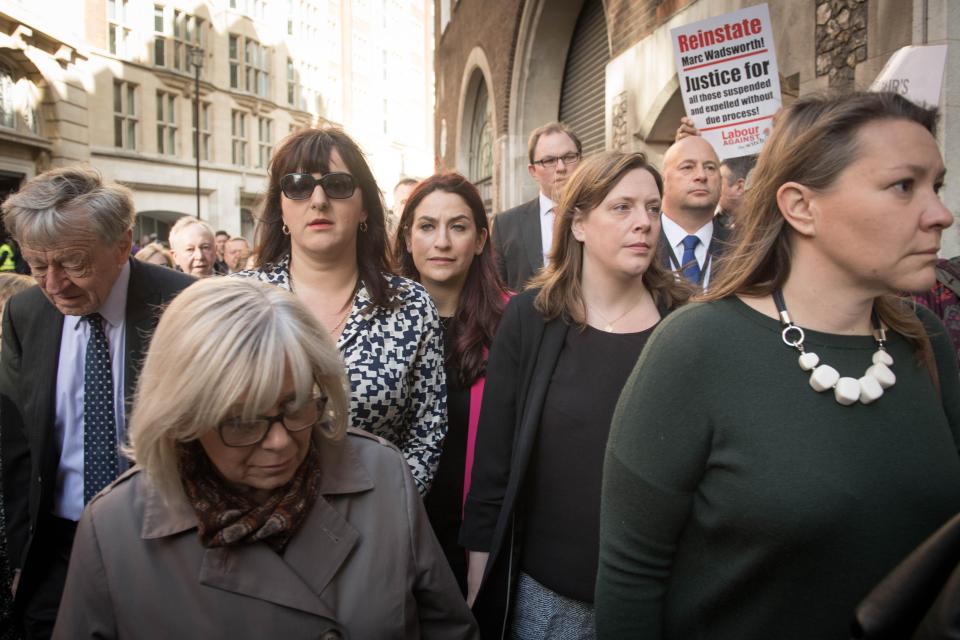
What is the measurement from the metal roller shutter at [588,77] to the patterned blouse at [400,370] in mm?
8235

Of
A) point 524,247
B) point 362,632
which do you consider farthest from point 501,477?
point 524,247

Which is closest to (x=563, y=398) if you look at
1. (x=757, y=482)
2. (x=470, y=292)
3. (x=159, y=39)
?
(x=757, y=482)

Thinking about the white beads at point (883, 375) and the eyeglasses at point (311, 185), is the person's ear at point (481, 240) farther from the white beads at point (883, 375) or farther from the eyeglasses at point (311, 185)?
the white beads at point (883, 375)

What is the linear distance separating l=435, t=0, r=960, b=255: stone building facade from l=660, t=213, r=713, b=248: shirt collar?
119 centimetres

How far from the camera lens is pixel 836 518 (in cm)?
148

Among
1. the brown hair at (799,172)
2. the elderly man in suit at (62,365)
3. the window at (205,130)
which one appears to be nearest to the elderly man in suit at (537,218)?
the elderly man in suit at (62,365)

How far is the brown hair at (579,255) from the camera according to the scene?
101 inches

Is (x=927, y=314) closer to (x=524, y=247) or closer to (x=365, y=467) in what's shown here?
(x=365, y=467)

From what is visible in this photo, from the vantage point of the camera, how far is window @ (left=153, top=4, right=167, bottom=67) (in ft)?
103

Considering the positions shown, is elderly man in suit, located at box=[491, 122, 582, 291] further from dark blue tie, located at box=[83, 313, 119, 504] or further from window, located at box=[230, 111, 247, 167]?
window, located at box=[230, 111, 247, 167]

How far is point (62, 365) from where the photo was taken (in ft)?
8.97

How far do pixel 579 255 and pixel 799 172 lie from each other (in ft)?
3.88

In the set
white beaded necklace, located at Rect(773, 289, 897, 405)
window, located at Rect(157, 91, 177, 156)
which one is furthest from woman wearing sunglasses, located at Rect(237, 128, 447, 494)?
window, located at Rect(157, 91, 177, 156)

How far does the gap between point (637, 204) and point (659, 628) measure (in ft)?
4.66
